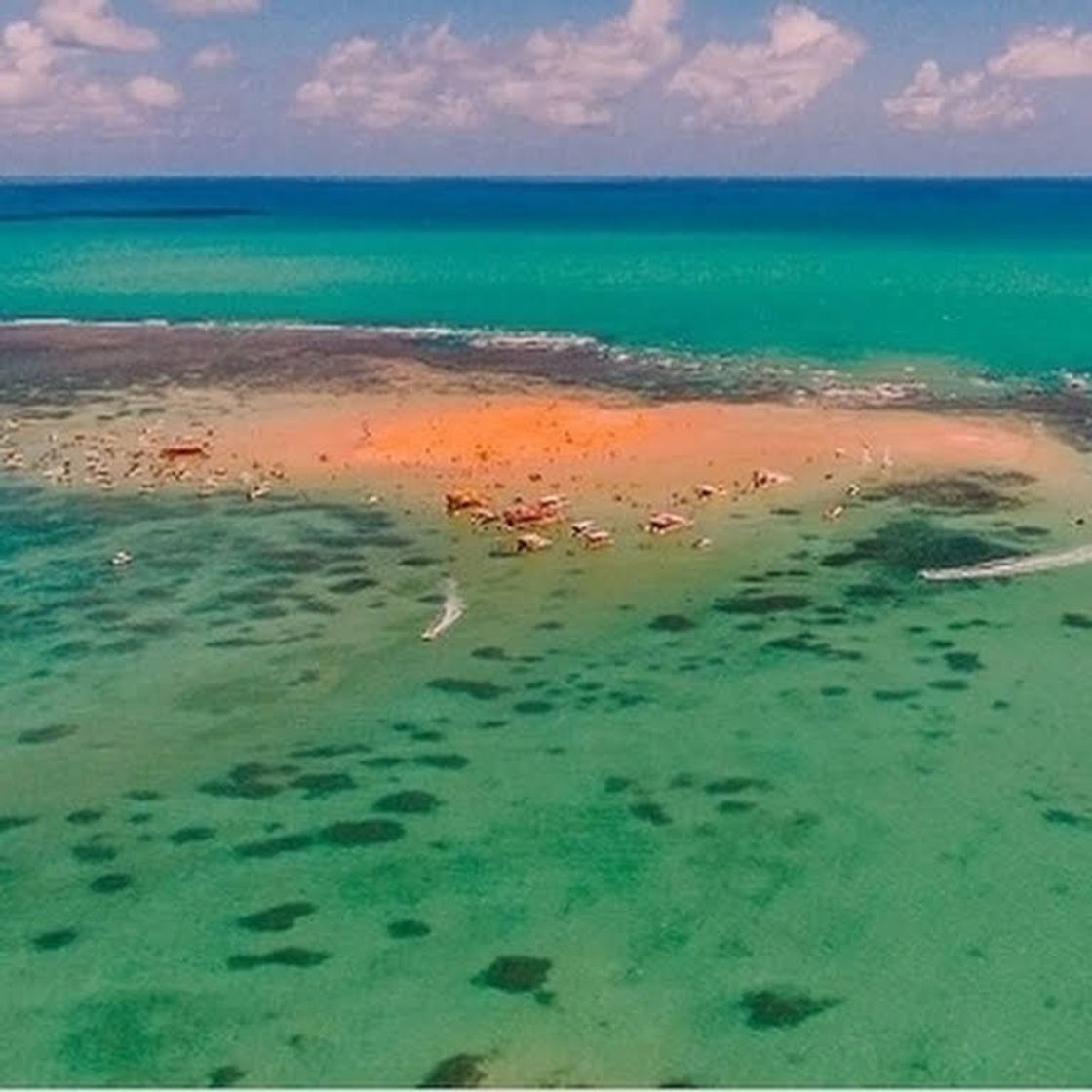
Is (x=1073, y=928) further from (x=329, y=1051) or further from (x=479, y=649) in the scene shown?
(x=479, y=649)

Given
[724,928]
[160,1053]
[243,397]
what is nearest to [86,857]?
[160,1053]

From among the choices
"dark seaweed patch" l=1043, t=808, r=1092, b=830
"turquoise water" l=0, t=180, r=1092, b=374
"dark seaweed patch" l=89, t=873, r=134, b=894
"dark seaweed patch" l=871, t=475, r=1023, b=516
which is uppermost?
"turquoise water" l=0, t=180, r=1092, b=374

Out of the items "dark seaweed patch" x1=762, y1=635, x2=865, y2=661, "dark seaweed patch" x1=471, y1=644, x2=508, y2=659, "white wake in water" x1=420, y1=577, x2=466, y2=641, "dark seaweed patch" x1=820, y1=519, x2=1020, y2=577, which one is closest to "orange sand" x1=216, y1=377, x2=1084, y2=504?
"dark seaweed patch" x1=820, y1=519, x2=1020, y2=577

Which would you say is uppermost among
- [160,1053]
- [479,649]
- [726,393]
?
[726,393]

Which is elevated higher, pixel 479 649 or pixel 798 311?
pixel 798 311

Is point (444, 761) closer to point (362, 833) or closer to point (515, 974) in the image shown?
point (362, 833)

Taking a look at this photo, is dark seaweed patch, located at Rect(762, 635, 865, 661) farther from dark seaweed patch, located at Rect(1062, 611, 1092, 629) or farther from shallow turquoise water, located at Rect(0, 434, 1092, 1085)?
dark seaweed patch, located at Rect(1062, 611, 1092, 629)

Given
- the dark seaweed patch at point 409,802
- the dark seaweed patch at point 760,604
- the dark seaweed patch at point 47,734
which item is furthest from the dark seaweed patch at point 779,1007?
the dark seaweed patch at point 760,604

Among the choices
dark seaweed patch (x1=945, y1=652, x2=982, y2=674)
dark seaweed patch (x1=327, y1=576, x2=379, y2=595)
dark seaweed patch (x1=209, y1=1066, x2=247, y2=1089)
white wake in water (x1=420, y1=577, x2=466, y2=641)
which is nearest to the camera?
dark seaweed patch (x1=209, y1=1066, x2=247, y2=1089)
